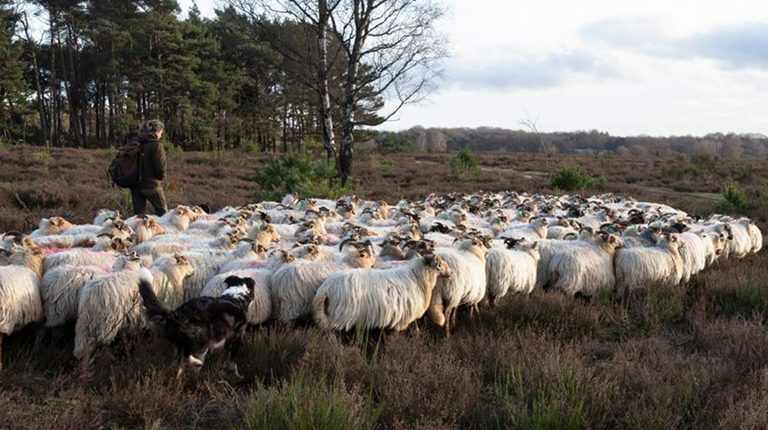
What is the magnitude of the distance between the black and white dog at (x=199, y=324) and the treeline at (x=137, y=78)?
31.3m

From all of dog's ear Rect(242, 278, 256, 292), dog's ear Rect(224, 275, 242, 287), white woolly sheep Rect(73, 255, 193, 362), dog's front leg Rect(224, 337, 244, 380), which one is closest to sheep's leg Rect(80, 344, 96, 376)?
white woolly sheep Rect(73, 255, 193, 362)

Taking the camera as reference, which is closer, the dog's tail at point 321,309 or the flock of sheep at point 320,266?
the flock of sheep at point 320,266

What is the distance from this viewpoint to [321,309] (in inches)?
224

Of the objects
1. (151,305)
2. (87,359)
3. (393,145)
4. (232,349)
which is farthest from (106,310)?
(393,145)

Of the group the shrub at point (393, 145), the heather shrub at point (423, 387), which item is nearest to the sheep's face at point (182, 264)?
the heather shrub at point (423, 387)

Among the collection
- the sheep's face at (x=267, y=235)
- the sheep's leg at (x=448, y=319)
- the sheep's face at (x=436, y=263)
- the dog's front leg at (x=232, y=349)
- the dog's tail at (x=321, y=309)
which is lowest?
the sheep's leg at (x=448, y=319)

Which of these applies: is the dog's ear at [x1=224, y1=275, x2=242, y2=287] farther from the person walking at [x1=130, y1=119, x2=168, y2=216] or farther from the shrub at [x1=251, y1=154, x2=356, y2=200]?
the shrub at [x1=251, y1=154, x2=356, y2=200]

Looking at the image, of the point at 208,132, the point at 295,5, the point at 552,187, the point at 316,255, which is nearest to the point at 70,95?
the point at 208,132

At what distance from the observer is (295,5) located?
18953mm

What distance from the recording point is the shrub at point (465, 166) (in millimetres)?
28669

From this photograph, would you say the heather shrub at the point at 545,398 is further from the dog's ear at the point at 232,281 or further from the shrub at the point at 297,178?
the shrub at the point at 297,178

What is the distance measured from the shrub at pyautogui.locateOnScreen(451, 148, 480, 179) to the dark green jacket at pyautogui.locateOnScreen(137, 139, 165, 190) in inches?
761

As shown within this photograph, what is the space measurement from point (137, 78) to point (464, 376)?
42.7 meters

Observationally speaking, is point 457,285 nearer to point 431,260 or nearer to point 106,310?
point 431,260
